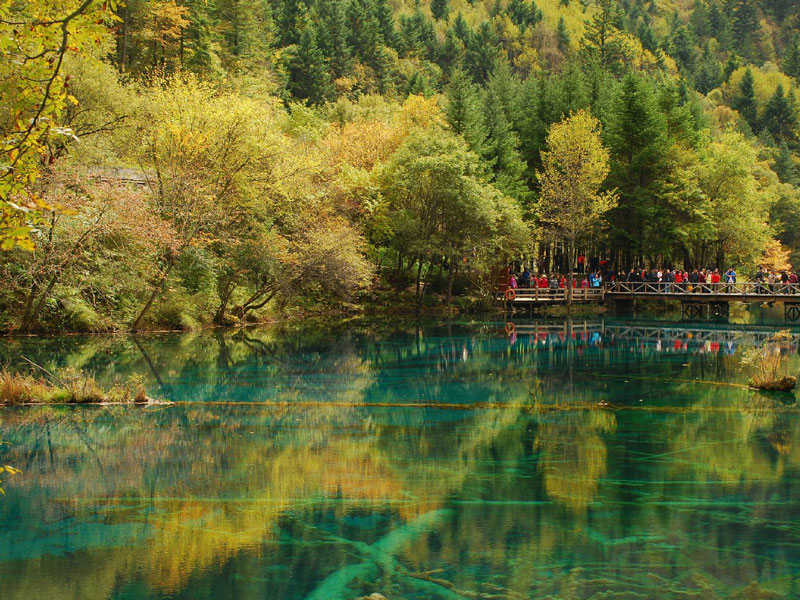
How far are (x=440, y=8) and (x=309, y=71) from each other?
7525 cm

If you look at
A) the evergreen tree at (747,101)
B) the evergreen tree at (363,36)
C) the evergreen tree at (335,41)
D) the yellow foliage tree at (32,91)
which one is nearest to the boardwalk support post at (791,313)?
the yellow foliage tree at (32,91)

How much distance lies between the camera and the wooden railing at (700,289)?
45.3 metres

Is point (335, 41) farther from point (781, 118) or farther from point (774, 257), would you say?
point (781, 118)

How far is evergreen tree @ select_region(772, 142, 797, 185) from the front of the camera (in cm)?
8812

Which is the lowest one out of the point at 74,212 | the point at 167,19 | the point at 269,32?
the point at 74,212

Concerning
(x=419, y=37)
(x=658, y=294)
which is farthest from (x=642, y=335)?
(x=419, y=37)

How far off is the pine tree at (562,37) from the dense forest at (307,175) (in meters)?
48.5

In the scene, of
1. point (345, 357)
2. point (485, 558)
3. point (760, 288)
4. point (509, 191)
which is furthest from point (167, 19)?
point (485, 558)

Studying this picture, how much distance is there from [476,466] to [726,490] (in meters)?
3.62

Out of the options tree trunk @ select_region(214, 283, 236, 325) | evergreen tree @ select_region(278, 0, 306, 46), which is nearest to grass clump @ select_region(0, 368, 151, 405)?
tree trunk @ select_region(214, 283, 236, 325)

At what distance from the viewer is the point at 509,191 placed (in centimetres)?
4972

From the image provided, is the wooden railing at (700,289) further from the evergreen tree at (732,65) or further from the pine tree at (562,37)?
the evergreen tree at (732,65)

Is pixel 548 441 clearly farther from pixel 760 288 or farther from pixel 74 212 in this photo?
pixel 760 288

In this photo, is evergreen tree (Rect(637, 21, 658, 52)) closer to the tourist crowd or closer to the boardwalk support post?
the tourist crowd
